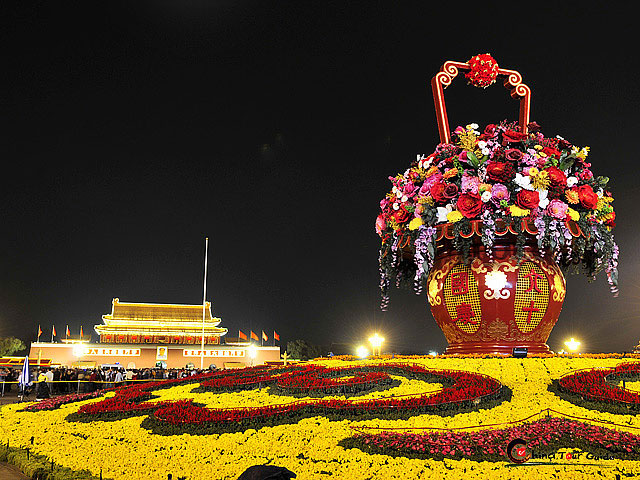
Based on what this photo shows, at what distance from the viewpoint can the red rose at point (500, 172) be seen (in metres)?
7.10

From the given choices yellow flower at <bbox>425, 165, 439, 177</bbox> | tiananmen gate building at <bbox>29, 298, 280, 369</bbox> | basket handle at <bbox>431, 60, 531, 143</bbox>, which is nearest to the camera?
yellow flower at <bbox>425, 165, 439, 177</bbox>

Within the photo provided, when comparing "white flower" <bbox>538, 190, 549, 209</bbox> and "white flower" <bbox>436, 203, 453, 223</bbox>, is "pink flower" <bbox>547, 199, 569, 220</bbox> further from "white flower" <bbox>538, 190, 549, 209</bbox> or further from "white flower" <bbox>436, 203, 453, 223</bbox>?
"white flower" <bbox>436, 203, 453, 223</bbox>

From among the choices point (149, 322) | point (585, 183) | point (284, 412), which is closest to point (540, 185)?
point (585, 183)

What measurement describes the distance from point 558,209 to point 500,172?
0.85m

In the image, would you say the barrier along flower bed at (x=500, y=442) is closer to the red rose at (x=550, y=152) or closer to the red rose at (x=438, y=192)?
the red rose at (x=438, y=192)

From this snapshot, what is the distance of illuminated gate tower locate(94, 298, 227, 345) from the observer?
42062 millimetres

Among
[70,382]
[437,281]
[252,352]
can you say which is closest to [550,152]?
[437,281]

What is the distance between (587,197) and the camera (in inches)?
286

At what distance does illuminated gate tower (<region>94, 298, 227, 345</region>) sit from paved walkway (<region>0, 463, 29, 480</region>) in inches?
1497

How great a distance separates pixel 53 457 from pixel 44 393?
1298 centimetres

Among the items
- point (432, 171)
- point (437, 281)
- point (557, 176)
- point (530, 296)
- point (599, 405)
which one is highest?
point (432, 171)

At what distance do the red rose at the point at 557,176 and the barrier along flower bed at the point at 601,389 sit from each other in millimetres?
2354

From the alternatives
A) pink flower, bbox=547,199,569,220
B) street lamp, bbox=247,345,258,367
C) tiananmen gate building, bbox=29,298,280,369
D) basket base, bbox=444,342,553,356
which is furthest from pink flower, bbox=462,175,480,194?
street lamp, bbox=247,345,258,367

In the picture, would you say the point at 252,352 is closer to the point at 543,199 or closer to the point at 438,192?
the point at 438,192
